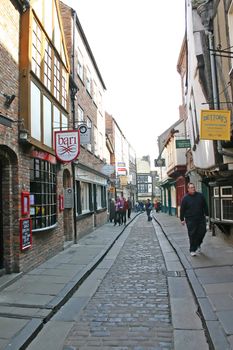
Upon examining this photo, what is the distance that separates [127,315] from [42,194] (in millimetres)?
4816

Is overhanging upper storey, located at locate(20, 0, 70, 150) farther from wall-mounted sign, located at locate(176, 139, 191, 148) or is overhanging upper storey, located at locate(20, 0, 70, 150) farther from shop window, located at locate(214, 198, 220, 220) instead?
wall-mounted sign, located at locate(176, 139, 191, 148)

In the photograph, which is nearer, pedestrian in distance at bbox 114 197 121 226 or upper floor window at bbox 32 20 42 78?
upper floor window at bbox 32 20 42 78

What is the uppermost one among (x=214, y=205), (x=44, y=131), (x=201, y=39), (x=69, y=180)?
(x=201, y=39)

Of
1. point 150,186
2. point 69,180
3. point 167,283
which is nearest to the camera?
point 167,283

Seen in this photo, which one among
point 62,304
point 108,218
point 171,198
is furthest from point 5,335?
point 171,198

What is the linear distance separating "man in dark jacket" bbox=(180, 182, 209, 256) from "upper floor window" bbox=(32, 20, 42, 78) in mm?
4851

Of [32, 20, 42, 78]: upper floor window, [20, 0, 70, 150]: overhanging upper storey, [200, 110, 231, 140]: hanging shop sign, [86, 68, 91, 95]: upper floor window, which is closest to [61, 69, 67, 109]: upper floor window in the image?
[20, 0, 70, 150]: overhanging upper storey

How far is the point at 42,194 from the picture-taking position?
9477 millimetres

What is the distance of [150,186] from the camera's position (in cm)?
8219

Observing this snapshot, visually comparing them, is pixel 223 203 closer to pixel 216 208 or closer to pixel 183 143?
pixel 216 208

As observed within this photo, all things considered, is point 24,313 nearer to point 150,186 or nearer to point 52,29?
point 52,29

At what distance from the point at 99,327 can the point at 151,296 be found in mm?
1687

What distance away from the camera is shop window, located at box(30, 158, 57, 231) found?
891cm

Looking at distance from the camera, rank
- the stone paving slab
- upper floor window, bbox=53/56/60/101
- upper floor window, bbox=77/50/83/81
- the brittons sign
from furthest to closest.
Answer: upper floor window, bbox=77/50/83/81 < upper floor window, bbox=53/56/60/101 < the brittons sign < the stone paving slab
